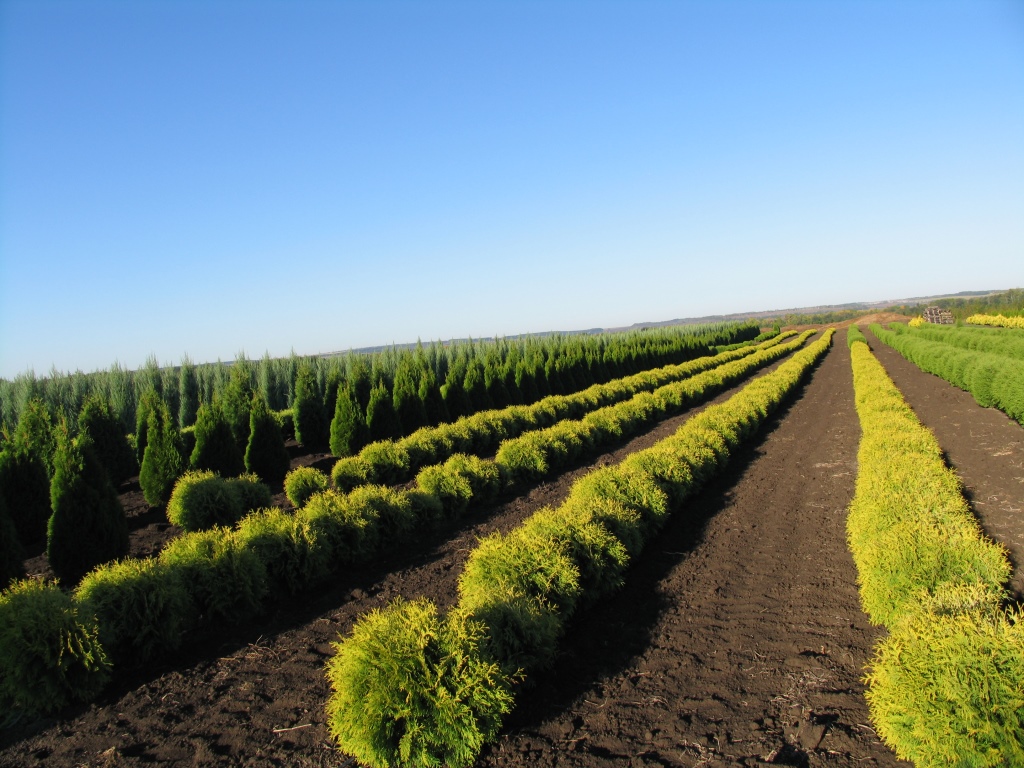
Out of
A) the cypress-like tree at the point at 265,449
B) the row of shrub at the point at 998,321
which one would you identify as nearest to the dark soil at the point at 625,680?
the cypress-like tree at the point at 265,449

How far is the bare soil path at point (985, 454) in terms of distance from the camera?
7070 mm

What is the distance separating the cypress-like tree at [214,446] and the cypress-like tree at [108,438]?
70.4 inches

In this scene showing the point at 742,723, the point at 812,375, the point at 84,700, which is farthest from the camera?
the point at 812,375

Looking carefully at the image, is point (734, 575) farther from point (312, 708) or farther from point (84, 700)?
point (84, 700)

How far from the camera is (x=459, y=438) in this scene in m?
12.8

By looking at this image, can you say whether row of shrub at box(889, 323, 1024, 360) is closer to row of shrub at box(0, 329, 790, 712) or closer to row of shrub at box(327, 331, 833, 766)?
row of shrub at box(327, 331, 833, 766)

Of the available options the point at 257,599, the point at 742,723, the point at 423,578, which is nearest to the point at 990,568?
the point at 742,723

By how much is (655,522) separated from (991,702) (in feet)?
14.3

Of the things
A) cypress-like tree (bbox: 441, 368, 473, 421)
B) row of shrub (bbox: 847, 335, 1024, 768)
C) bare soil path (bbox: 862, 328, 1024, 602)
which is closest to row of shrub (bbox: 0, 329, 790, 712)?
row of shrub (bbox: 847, 335, 1024, 768)

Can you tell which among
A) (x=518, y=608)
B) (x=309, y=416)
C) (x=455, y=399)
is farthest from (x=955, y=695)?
(x=455, y=399)

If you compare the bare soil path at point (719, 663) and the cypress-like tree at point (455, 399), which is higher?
the cypress-like tree at point (455, 399)

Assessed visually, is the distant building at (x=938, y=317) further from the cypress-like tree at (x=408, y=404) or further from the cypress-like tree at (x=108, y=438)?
the cypress-like tree at (x=108, y=438)

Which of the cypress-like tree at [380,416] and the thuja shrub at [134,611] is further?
the cypress-like tree at [380,416]

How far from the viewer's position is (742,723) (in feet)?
12.0
